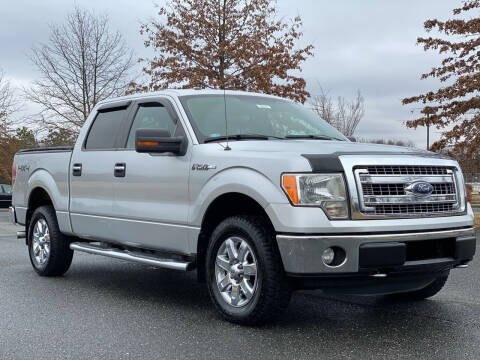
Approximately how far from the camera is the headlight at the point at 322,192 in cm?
448

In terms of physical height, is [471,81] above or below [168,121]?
above

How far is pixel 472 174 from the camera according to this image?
18.7 m

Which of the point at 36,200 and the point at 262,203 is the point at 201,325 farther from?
the point at 36,200

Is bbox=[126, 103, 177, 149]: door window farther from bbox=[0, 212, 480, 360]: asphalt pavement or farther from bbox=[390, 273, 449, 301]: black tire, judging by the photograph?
bbox=[390, 273, 449, 301]: black tire

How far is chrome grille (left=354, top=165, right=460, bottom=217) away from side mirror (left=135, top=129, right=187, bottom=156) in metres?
1.66

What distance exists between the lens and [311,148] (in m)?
4.84

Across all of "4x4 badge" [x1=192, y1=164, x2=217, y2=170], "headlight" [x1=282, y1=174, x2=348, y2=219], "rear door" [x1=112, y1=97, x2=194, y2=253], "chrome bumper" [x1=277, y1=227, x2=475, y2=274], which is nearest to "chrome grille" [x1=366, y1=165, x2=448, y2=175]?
"headlight" [x1=282, y1=174, x2=348, y2=219]

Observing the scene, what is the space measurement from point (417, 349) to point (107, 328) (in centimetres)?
228

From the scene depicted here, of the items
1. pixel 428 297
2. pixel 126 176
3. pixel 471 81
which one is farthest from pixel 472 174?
pixel 126 176

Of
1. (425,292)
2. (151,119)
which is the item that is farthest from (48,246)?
(425,292)

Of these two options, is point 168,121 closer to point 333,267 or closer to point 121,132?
point 121,132

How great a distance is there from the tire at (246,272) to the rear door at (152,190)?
459 millimetres

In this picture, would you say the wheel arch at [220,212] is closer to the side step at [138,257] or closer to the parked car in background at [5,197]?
the side step at [138,257]

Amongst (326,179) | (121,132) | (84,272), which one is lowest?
(84,272)
